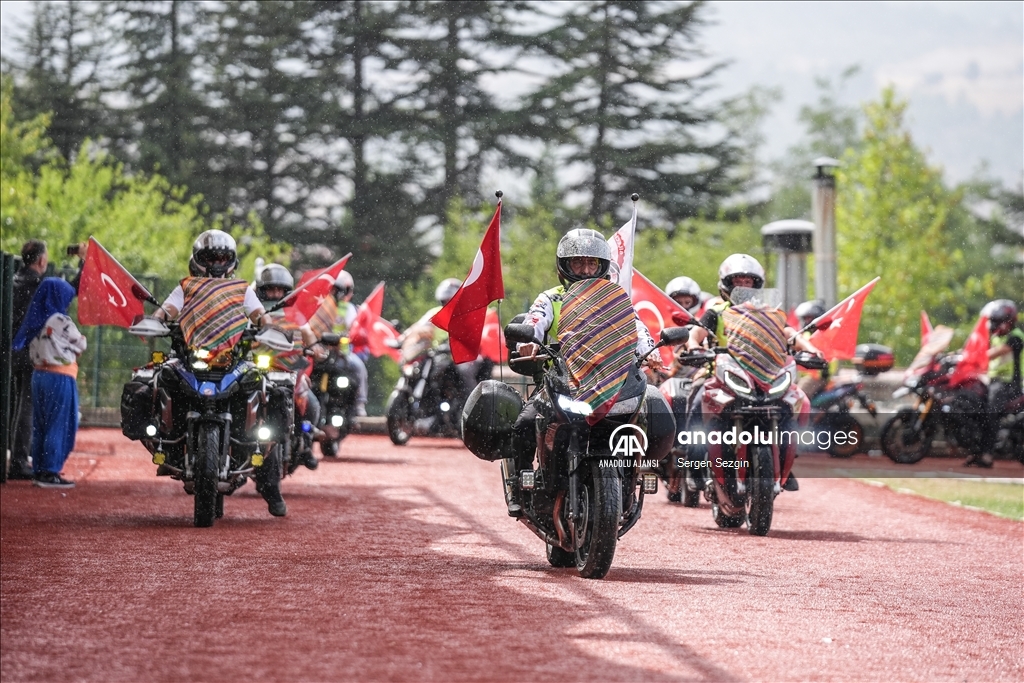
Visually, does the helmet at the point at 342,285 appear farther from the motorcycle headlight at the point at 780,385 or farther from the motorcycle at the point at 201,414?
the motorcycle headlight at the point at 780,385

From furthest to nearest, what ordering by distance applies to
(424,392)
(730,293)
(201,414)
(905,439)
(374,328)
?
(374,328)
(424,392)
(905,439)
(730,293)
(201,414)

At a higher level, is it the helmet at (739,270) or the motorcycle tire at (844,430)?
the helmet at (739,270)

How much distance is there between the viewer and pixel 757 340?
12195 millimetres

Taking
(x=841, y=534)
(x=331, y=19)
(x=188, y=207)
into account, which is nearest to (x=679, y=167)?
(x=331, y=19)

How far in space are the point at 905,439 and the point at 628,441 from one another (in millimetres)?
13171

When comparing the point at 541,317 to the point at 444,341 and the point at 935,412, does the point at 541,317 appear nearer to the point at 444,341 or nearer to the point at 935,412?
the point at 935,412

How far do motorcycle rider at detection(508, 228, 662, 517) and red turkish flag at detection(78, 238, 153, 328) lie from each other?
456cm

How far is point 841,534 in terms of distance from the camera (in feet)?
40.9

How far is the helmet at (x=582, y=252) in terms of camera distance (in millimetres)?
9211

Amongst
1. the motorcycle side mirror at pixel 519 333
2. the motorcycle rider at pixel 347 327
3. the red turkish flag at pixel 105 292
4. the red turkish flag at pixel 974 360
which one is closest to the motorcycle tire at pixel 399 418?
the motorcycle rider at pixel 347 327

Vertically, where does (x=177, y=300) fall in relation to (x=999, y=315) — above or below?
below

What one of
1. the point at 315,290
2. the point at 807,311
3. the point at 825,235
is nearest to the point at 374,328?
the point at 807,311

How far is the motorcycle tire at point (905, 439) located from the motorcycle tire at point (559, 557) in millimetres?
12486

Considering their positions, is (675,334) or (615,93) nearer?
(675,334)
